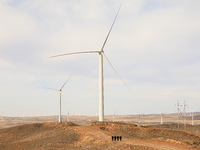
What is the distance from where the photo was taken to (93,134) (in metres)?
35.5

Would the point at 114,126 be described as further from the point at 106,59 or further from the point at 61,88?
the point at 61,88

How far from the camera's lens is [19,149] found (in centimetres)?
3712

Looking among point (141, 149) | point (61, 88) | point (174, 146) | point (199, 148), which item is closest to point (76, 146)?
point (141, 149)

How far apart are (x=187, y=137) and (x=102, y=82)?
17769 mm

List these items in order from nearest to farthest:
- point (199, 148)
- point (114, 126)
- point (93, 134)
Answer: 1. point (199, 148)
2. point (93, 134)
3. point (114, 126)

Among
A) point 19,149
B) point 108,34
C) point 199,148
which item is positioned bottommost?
point 19,149

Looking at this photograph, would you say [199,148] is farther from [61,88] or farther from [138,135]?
[61,88]

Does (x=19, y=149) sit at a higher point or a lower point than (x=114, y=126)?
lower

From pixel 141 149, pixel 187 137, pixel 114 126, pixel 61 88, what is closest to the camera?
pixel 141 149

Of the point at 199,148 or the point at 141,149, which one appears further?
the point at 199,148

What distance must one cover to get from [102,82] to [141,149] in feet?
67.5

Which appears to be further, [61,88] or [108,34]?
[61,88]

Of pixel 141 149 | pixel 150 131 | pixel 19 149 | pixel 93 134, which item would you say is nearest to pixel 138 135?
pixel 150 131

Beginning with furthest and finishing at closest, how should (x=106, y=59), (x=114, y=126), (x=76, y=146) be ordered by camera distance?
(x=106, y=59), (x=114, y=126), (x=76, y=146)
